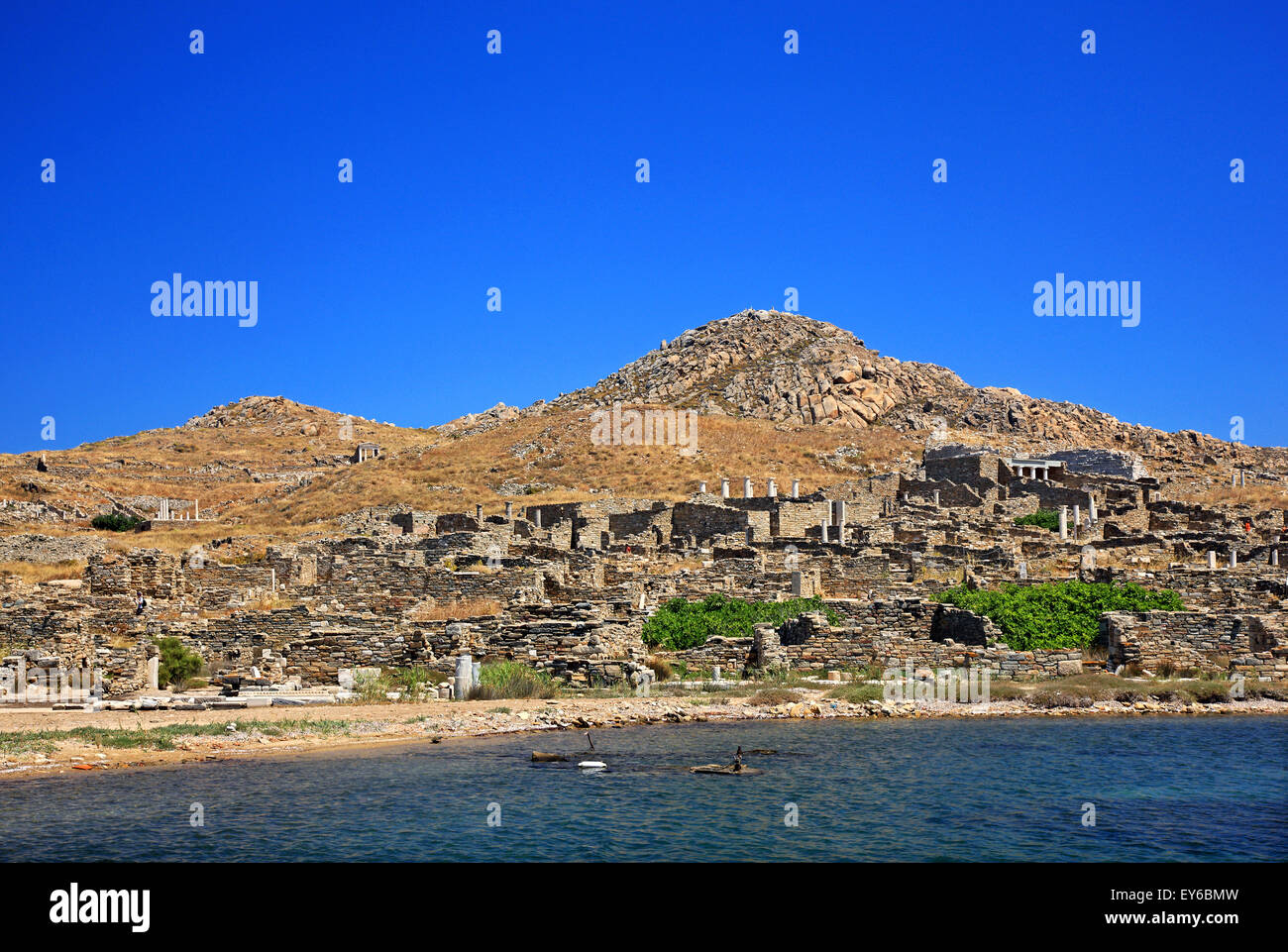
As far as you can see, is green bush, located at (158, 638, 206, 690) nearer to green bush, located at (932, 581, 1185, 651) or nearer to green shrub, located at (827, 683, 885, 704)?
green shrub, located at (827, 683, 885, 704)

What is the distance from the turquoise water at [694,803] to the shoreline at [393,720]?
70 centimetres

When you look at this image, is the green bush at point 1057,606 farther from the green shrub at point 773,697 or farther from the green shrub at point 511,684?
the green shrub at point 511,684

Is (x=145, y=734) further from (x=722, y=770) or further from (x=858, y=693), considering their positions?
(x=858, y=693)

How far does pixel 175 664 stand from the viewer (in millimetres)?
21938

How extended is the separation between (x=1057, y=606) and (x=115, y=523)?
54.2 meters

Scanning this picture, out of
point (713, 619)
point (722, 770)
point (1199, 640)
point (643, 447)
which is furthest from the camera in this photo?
point (643, 447)

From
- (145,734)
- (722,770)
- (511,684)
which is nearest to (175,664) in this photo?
(145,734)

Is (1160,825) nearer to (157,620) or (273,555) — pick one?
(157,620)

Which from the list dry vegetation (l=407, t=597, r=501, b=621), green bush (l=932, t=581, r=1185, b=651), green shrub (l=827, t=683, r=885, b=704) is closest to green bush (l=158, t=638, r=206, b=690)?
dry vegetation (l=407, t=597, r=501, b=621)

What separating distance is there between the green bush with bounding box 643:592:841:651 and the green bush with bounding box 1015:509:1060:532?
19658 millimetres

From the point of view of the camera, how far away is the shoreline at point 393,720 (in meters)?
15.6

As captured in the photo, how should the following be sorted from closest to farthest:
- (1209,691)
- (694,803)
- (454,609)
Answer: (694,803), (1209,691), (454,609)

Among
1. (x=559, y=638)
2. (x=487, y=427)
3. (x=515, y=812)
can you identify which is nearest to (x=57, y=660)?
(x=559, y=638)
